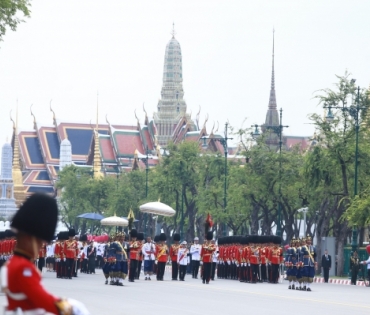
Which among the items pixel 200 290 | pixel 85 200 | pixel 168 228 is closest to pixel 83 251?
pixel 200 290

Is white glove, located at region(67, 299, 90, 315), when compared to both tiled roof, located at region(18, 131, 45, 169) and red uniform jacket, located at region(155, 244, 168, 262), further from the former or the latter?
tiled roof, located at region(18, 131, 45, 169)

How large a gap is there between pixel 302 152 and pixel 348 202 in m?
14.3

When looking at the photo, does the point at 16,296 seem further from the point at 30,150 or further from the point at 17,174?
the point at 17,174

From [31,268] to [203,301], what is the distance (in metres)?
17.3

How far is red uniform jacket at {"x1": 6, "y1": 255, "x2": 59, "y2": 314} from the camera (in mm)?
6598

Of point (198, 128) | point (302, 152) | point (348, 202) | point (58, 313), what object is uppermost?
point (198, 128)

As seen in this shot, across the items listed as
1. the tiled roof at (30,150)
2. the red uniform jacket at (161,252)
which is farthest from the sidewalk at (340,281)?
the tiled roof at (30,150)

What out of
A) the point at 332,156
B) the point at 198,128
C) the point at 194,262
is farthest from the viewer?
the point at 198,128

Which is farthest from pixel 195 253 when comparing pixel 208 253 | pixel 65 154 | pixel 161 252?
pixel 65 154

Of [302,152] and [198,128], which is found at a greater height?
[198,128]

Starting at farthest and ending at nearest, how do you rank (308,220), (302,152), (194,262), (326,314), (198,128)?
(198,128) → (308,220) → (302,152) → (194,262) → (326,314)

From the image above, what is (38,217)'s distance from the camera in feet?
23.2

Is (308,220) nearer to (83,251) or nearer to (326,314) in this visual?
(83,251)

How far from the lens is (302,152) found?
61406mm
